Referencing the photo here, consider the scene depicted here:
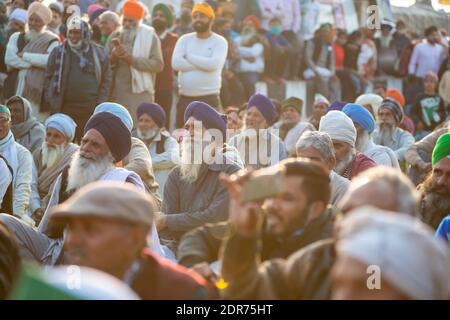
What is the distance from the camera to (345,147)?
11.0 meters

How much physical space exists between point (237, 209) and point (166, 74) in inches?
421

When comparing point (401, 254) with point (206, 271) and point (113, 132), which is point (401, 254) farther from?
point (113, 132)

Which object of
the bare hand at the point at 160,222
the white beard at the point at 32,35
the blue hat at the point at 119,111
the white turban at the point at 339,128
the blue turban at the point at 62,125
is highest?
the white beard at the point at 32,35

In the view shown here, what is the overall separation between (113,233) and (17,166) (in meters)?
6.65

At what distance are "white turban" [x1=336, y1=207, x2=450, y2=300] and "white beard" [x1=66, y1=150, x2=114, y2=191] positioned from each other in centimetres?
459

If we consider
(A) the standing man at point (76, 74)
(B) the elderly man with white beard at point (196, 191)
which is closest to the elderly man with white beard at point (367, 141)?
(B) the elderly man with white beard at point (196, 191)

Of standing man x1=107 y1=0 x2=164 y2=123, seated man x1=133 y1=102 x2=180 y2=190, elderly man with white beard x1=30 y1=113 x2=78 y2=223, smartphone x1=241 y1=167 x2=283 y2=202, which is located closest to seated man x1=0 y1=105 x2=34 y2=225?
elderly man with white beard x1=30 y1=113 x2=78 y2=223

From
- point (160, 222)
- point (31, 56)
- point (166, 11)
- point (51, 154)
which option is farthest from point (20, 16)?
point (160, 222)

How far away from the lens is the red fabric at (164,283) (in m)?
5.84

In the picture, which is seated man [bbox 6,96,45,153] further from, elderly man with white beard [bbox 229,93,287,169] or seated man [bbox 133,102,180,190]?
elderly man with white beard [bbox 229,93,287,169]

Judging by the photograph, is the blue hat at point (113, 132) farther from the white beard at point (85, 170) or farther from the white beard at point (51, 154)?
the white beard at point (51, 154)

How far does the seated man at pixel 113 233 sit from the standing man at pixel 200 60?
31.6 ft

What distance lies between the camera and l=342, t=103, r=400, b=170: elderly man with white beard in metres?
11.8

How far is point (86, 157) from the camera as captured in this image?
9.47m
